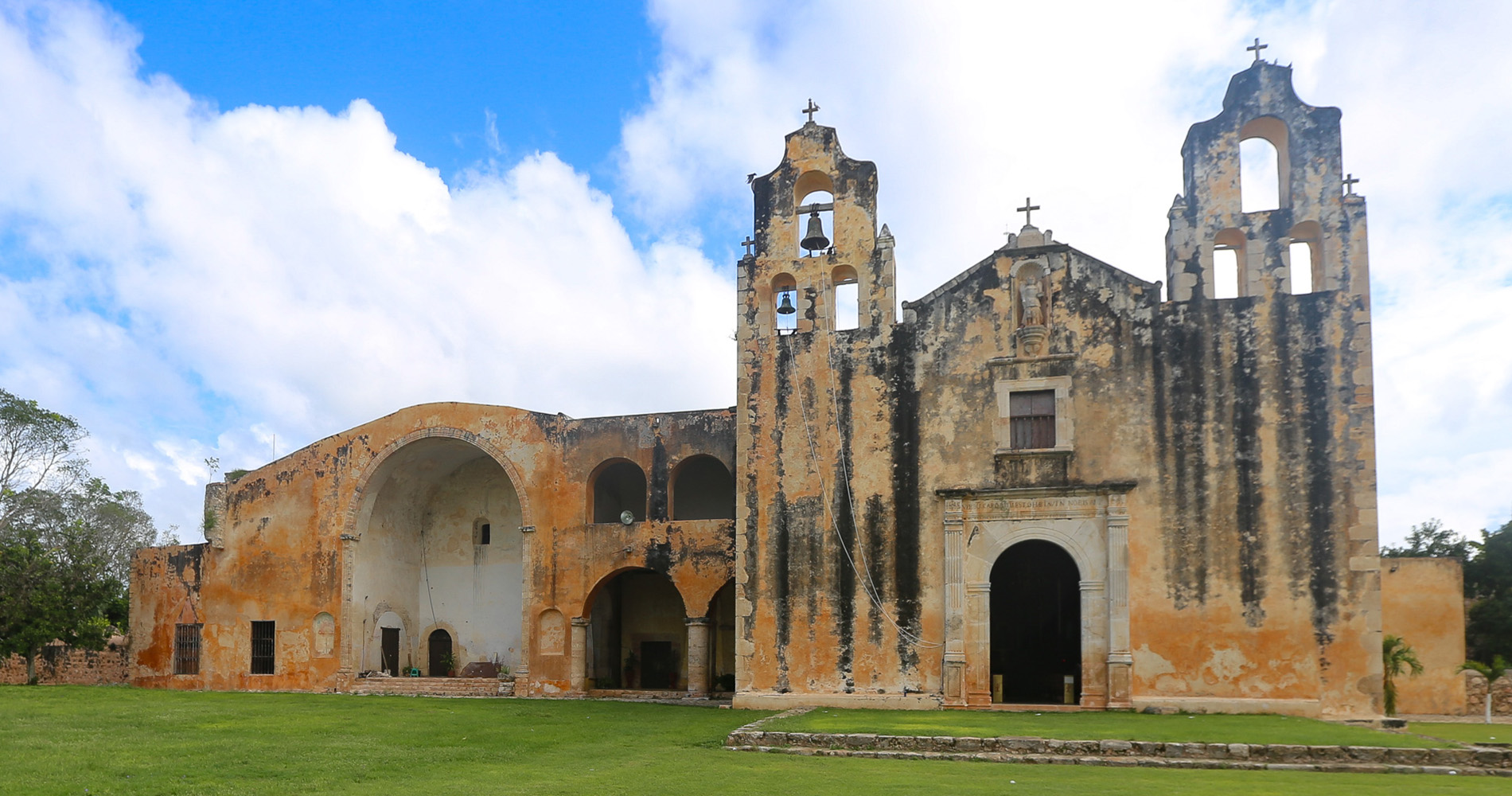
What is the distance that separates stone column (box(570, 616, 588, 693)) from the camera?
78.4ft

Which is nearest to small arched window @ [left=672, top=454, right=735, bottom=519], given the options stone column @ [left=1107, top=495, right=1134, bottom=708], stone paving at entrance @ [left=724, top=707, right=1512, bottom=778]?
stone column @ [left=1107, top=495, right=1134, bottom=708]

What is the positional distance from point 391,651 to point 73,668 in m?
8.61

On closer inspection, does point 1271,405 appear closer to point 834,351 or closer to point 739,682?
point 834,351

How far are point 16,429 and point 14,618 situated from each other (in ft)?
41.0

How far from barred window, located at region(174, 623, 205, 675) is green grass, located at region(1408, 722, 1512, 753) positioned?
26007mm

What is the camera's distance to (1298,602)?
16891mm

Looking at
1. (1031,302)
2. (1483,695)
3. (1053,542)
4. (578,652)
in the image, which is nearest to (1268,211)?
(1031,302)

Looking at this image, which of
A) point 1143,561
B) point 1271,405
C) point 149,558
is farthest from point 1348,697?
point 149,558

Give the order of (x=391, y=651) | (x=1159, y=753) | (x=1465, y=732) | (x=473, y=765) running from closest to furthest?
(x=473, y=765) → (x=1159, y=753) → (x=1465, y=732) → (x=391, y=651)

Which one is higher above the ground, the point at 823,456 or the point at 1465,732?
the point at 823,456

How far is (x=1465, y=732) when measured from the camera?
648 inches

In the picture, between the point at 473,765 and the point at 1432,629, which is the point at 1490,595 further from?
the point at 473,765

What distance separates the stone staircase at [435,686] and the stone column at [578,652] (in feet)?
5.14

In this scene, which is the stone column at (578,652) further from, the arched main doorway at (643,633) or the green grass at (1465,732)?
the green grass at (1465,732)
